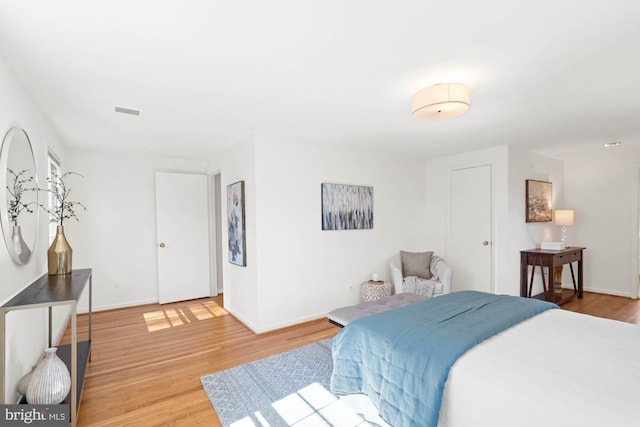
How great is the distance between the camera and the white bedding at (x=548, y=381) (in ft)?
3.81

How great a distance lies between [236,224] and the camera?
12.9ft

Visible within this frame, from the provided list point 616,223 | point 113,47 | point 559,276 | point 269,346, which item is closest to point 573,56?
point 113,47

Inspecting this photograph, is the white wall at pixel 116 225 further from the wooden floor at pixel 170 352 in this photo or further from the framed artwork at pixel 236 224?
the framed artwork at pixel 236 224

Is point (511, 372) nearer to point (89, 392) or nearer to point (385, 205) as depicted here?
point (89, 392)

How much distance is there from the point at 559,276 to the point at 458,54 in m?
4.47

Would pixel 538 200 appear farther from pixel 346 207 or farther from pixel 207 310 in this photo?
pixel 207 310

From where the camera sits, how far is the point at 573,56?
1914mm

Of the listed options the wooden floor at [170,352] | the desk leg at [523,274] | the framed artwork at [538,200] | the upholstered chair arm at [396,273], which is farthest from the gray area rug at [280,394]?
the framed artwork at [538,200]

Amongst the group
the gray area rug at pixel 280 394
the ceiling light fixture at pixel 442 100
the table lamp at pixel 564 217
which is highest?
the ceiling light fixture at pixel 442 100

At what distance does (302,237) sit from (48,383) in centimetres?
254

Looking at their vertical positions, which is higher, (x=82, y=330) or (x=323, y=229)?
(x=323, y=229)

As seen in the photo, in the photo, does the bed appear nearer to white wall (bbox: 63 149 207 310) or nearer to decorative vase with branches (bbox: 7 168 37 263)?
decorative vase with branches (bbox: 7 168 37 263)

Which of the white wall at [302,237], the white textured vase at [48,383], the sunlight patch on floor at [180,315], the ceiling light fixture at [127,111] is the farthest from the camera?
the sunlight patch on floor at [180,315]

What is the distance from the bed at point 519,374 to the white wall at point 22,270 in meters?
2.01
